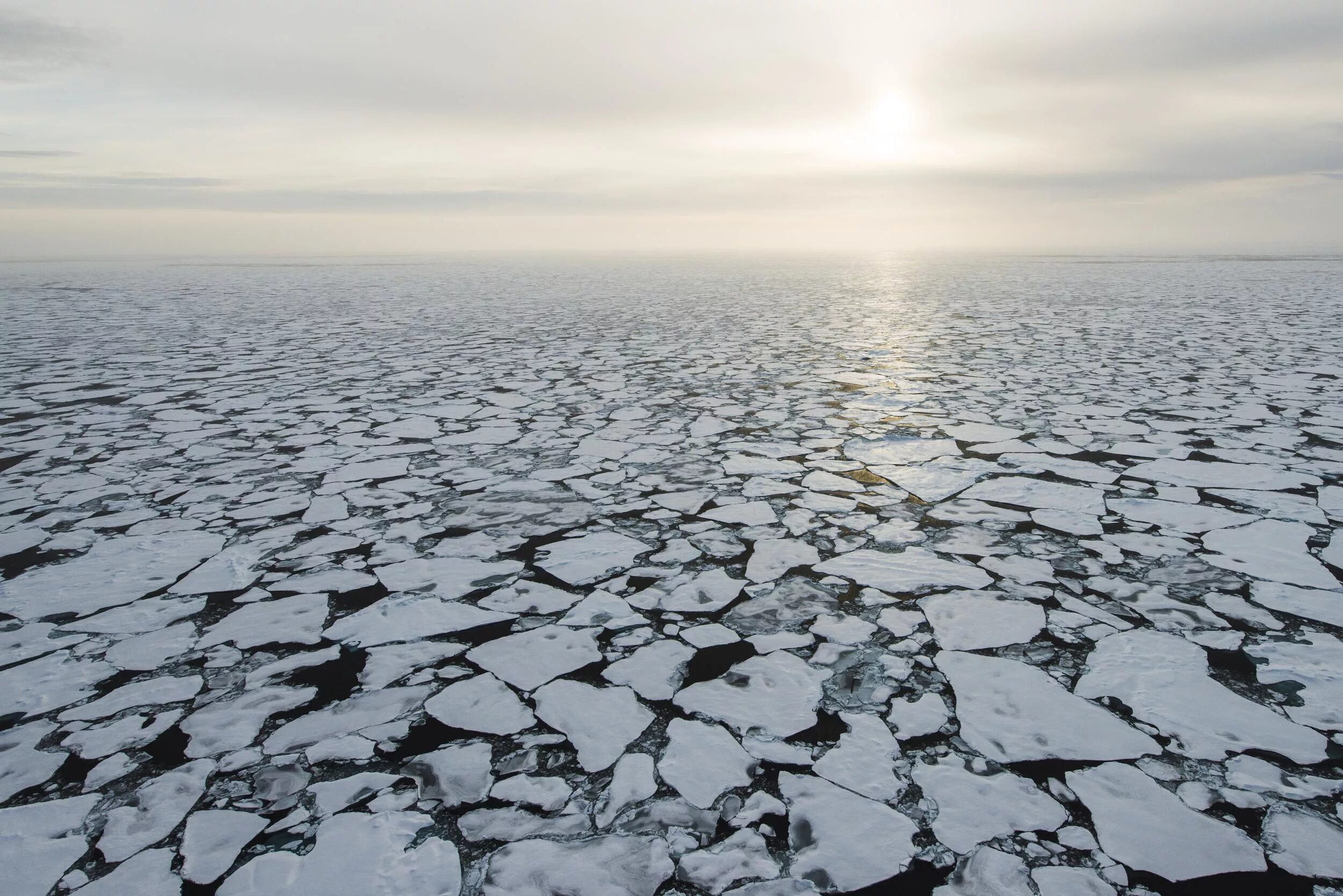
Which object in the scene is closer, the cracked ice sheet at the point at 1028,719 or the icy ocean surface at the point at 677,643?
the icy ocean surface at the point at 677,643

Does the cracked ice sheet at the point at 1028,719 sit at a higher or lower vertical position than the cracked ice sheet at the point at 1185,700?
lower

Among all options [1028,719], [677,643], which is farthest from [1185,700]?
[677,643]

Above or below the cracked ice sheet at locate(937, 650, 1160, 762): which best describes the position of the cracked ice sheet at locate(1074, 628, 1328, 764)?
above

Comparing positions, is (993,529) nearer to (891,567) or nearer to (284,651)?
(891,567)

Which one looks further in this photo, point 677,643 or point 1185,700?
point 677,643

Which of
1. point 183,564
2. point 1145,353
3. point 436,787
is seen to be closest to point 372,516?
point 183,564

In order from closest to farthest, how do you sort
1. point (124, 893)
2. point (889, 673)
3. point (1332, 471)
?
point (124, 893)
point (889, 673)
point (1332, 471)

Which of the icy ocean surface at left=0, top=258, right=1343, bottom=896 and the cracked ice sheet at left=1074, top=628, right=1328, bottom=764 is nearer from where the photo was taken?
the icy ocean surface at left=0, top=258, right=1343, bottom=896

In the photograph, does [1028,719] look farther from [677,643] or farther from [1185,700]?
[677,643]
